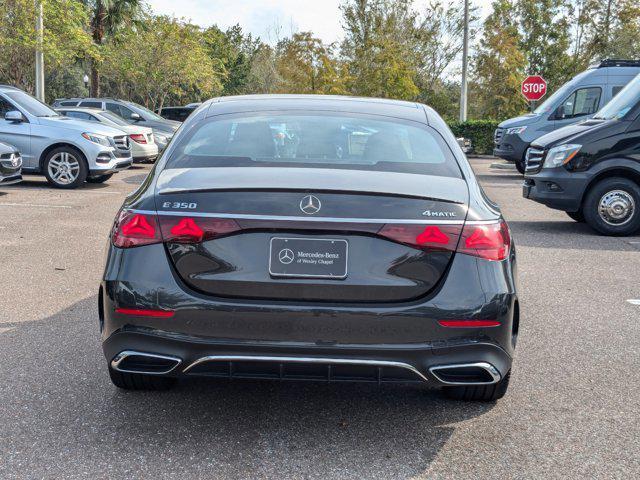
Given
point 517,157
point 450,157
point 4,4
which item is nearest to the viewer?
point 450,157

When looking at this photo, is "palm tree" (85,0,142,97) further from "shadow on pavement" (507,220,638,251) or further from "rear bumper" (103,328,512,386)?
"rear bumper" (103,328,512,386)

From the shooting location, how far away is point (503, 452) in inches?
145

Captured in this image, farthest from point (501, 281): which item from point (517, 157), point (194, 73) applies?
point (194, 73)

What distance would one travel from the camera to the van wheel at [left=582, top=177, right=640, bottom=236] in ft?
35.2

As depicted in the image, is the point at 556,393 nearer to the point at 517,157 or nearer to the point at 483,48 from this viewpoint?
the point at 517,157

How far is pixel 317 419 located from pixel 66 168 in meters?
12.5

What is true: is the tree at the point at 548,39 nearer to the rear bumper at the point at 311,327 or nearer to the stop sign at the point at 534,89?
the stop sign at the point at 534,89

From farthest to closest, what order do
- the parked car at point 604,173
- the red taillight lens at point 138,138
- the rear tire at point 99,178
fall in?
the red taillight lens at point 138,138 → the rear tire at point 99,178 → the parked car at point 604,173

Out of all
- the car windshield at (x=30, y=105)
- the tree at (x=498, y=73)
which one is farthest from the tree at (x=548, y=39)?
the car windshield at (x=30, y=105)

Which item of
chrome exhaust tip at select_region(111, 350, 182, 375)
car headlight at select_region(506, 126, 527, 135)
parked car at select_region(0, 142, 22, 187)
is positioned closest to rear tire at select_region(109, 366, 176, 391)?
chrome exhaust tip at select_region(111, 350, 182, 375)

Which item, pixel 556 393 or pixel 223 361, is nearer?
pixel 223 361

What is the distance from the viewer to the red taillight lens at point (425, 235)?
3.47m

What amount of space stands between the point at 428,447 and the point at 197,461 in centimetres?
102

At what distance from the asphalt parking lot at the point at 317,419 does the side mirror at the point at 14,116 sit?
30.9 ft
